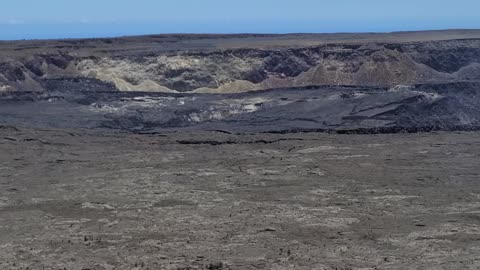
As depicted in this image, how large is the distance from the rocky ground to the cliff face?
13.0 m

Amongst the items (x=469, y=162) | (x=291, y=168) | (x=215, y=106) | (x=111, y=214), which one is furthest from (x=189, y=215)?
(x=215, y=106)

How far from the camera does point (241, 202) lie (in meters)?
9.89

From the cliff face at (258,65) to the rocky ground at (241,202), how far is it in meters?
13.0

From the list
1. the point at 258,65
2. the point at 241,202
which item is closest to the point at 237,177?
the point at 241,202

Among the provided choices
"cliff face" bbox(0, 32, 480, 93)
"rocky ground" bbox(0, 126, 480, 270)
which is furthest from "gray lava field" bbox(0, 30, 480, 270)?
"cliff face" bbox(0, 32, 480, 93)

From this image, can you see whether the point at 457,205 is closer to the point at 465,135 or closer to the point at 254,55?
the point at 465,135

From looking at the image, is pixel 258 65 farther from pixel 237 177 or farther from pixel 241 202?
pixel 241 202

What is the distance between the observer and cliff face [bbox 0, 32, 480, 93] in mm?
27875

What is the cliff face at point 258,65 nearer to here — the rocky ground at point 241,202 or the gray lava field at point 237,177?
the gray lava field at point 237,177

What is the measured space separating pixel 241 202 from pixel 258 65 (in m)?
20.8

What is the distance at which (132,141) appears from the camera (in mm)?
14945

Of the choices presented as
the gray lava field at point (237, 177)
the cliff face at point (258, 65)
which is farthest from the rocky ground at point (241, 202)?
the cliff face at point (258, 65)

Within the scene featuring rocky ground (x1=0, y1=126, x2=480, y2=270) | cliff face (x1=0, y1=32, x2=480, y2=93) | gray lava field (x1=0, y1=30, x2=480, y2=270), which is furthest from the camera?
cliff face (x1=0, y1=32, x2=480, y2=93)

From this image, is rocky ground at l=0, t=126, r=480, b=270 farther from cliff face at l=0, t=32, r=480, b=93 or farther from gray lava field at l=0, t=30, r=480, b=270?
cliff face at l=0, t=32, r=480, b=93
